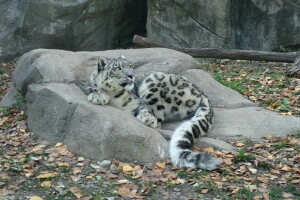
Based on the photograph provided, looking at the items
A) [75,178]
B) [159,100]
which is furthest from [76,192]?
[159,100]

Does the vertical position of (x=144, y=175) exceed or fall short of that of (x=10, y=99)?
it falls short

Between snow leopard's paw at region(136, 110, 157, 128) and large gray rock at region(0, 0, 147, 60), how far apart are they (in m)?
7.32

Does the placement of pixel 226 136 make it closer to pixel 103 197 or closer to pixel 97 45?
pixel 103 197

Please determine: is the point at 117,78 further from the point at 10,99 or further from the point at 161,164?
the point at 10,99

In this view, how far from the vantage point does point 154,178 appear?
16.0 feet

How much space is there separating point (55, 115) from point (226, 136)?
2.18m

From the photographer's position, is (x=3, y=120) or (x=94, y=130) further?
(x=3, y=120)

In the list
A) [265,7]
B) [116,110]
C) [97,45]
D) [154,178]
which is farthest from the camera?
[97,45]

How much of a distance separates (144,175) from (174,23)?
8.36 meters

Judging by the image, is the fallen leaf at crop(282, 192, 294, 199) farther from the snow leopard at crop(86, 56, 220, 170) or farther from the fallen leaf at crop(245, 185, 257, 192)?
the snow leopard at crop(86, 56, 220, 170)

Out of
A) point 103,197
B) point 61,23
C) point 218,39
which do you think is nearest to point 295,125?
point 103,197

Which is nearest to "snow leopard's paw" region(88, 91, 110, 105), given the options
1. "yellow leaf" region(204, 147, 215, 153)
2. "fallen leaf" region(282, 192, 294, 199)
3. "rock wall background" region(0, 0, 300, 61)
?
"yellow leaf" region(204, 147, 215, 153)

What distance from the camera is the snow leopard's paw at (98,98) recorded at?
5.83 m

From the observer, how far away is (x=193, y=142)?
563 centimetres
